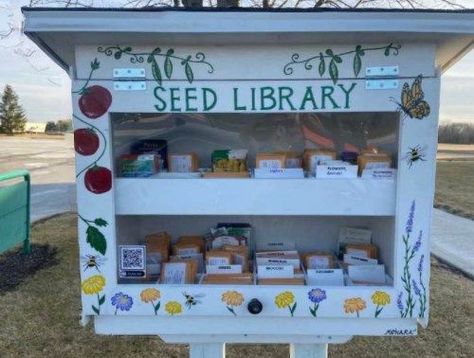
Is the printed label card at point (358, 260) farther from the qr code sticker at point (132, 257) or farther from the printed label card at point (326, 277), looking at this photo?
the qr code sticker at point (132, 257)

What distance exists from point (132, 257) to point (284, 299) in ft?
1.81

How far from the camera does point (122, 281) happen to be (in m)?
1.63

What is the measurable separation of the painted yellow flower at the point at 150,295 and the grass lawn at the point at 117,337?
1.73 metres

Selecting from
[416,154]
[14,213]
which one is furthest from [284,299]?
[14,213]

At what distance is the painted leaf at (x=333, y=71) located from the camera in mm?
1449

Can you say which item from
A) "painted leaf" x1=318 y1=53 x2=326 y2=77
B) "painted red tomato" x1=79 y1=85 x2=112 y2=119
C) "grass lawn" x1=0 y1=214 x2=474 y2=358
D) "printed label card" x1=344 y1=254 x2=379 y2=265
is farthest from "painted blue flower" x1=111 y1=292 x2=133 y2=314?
"grass lawn" x1=0 y1=214 x2=474 y2=358

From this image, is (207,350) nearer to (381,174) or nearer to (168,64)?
(381,174)

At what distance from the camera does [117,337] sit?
3.33 metres

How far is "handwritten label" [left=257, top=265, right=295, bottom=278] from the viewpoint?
170cm

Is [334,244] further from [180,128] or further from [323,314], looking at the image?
[180,128]

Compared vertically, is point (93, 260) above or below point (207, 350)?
above

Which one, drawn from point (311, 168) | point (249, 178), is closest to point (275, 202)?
point (249, 178)

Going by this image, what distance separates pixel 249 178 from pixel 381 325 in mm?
673

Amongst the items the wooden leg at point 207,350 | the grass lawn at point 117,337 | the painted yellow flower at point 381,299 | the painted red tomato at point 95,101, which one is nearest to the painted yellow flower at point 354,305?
the painted yellow flower at point 381,299
